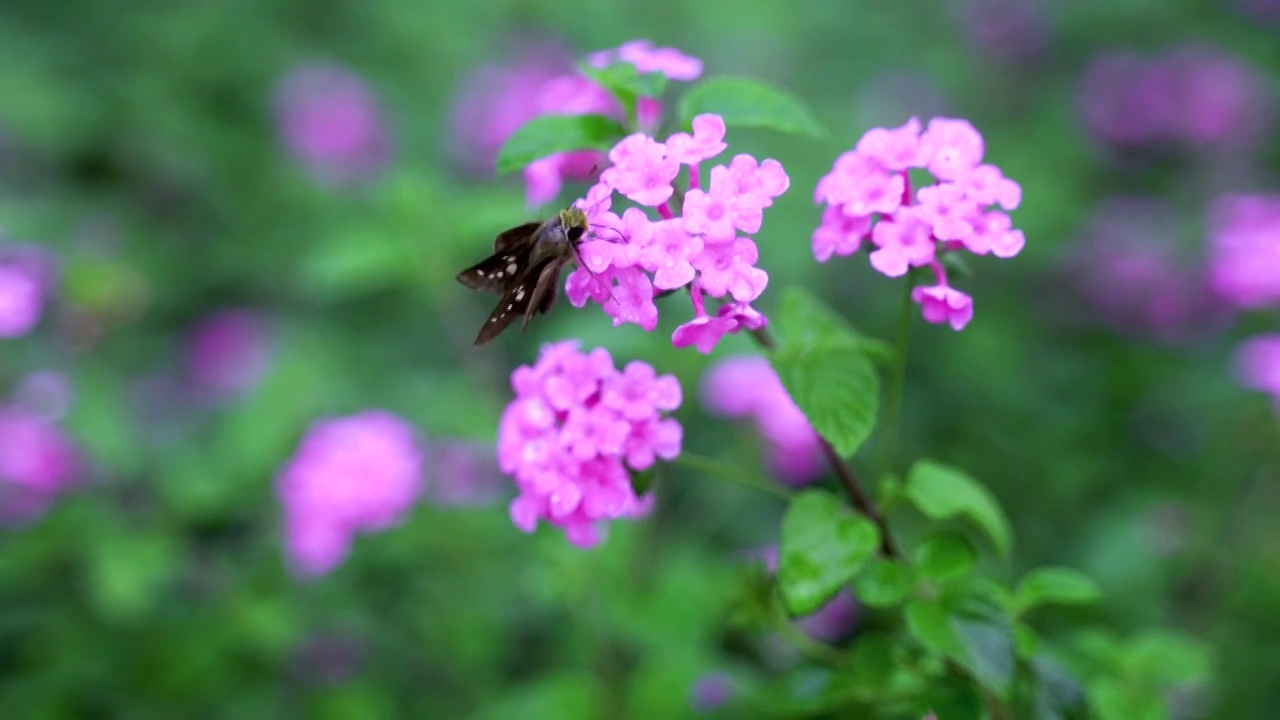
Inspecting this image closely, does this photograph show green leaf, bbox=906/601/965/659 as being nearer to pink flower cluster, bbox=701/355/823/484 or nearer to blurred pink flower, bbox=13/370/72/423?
pink flower cluster, bbox=701/355/823/484

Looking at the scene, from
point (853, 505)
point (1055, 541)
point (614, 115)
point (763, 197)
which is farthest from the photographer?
point (1055, 541)

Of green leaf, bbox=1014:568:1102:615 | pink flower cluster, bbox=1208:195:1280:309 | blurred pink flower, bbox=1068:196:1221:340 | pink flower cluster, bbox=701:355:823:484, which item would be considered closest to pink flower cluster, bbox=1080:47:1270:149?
blurred pink flower, bbox=1068:196:1221:340

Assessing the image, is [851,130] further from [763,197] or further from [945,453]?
[763,197]

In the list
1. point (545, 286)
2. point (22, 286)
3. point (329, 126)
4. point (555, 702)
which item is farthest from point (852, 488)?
point (329, 126)

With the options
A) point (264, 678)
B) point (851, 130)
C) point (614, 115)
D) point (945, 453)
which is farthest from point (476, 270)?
point (851, 130)

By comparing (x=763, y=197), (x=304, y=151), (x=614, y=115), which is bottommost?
(x=763, y=197)

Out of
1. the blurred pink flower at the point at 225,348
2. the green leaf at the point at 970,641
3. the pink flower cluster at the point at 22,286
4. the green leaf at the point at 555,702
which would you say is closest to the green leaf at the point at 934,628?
the green leaf at the point at 970,641

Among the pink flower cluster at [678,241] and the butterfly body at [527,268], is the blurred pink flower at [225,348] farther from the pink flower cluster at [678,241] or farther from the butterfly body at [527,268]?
the pink flower cluster at [678,241]
